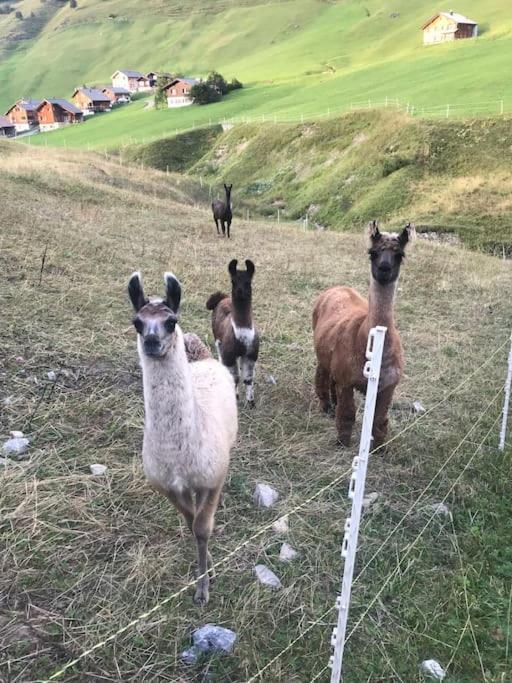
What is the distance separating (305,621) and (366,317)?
276 centimetres

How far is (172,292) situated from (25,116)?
3562 inches

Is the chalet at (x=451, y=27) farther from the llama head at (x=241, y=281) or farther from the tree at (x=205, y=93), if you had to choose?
the llama head at (x=241, y=281)

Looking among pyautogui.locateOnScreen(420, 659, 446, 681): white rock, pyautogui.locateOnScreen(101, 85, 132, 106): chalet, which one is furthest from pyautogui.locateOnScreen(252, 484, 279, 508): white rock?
pyautogui.locateOnScreen(101, 85, 132, 106): chalet

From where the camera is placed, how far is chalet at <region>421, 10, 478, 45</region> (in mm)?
59219

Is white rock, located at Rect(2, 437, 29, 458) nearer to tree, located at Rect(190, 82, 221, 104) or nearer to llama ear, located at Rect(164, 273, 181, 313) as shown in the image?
llama ear, located at Rect(164, 273, 181, 313)

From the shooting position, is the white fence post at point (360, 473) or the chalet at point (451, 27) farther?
the chalet at point (451, 27)

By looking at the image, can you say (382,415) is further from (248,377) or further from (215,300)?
(215,300)

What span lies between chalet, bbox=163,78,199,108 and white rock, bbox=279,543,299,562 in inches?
2751

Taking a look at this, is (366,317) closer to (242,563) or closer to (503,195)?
(242,563)

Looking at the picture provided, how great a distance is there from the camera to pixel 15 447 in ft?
14.7

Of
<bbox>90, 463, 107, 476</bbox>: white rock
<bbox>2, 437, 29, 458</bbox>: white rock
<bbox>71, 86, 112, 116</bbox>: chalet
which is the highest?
<bbox>71, 86, 112, 116</bbox>: chalet

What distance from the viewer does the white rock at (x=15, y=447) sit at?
4.45 m

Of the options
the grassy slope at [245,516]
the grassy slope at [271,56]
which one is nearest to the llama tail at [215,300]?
the grassy slope at [245,516]

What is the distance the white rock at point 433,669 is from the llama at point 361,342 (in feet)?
7.50
